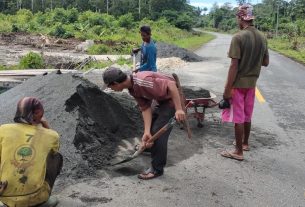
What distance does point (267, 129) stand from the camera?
770 centimetres

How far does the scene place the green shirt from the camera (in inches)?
221

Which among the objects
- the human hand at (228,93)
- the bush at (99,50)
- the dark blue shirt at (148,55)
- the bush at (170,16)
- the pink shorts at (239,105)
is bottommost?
the bush at (99,50)

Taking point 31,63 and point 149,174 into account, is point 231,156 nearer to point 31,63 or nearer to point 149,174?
point 149,174

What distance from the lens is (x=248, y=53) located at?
5715 millimetres

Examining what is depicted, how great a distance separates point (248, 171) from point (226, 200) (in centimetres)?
101

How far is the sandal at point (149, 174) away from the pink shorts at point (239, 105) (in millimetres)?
1290

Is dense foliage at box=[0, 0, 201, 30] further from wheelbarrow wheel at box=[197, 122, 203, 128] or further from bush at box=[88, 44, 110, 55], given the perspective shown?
wheelbarrow wheel at box=[197, 122, 203, 128]

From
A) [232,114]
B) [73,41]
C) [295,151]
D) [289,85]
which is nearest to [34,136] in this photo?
[232,114]

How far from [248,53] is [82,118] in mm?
2491

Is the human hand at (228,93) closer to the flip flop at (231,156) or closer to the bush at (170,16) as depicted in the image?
the flip flop at (231,156)

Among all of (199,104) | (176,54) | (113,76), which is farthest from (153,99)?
(176,54)

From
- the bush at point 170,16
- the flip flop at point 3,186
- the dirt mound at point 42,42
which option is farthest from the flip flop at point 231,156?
the bush at point 170,16

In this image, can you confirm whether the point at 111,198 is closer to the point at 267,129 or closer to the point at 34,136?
the point at 34,136

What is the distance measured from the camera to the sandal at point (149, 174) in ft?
17.1
